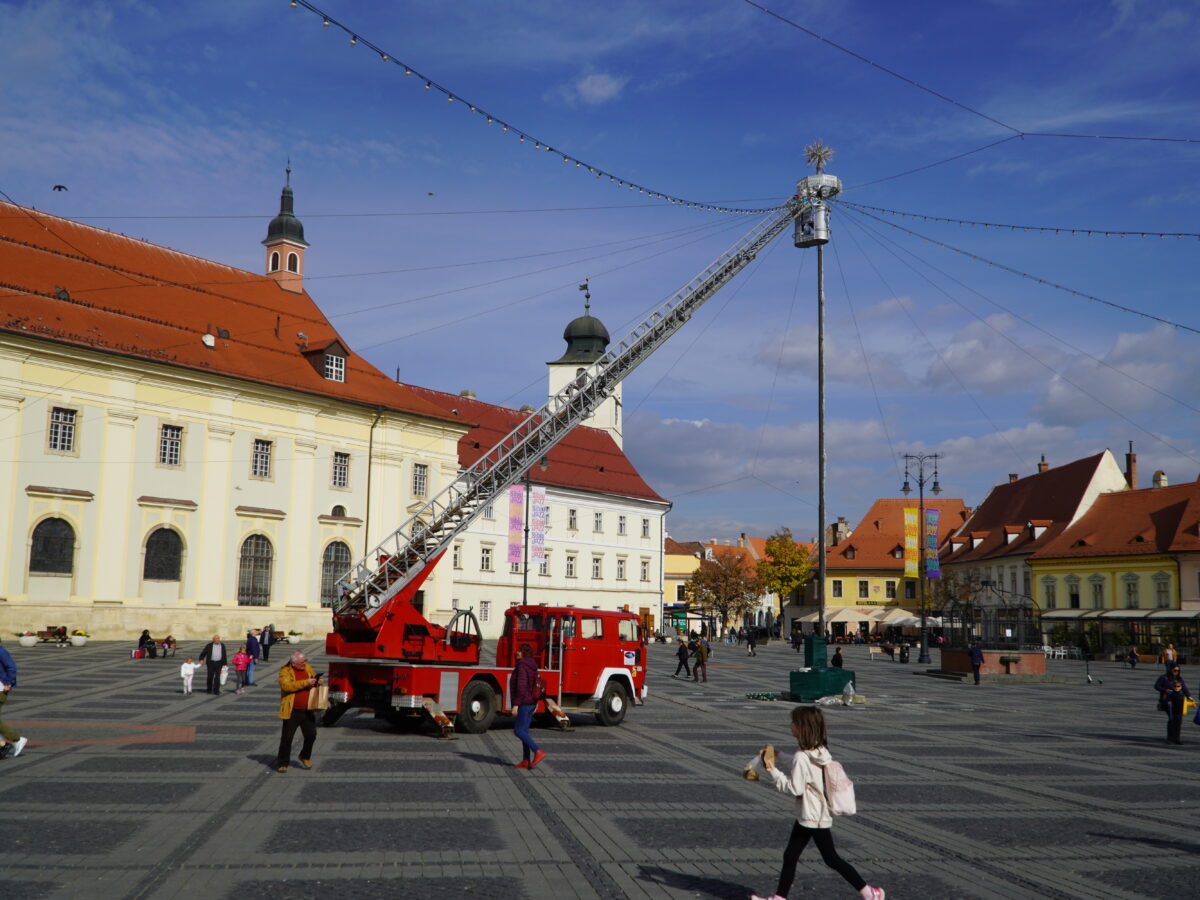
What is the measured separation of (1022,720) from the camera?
85.9 feet

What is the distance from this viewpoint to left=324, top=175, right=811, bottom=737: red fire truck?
→ 65.0 ft

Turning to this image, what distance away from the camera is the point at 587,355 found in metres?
87.5

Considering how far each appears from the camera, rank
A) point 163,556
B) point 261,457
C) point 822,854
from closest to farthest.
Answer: point 822,854 → point 163,556 → point 261,457

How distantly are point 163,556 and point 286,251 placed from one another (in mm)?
21942

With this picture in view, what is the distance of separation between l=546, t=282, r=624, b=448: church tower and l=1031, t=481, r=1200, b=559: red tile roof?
1346 inches

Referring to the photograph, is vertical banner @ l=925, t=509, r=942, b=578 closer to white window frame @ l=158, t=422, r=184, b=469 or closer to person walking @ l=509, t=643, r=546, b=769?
white window frame @ l=158, t=422, r=184, b=469

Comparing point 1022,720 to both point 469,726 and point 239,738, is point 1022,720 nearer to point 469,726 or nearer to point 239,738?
point 469,726

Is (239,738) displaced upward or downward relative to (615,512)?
downward

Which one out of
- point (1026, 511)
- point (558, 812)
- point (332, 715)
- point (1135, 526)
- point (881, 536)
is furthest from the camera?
point (881, 536)

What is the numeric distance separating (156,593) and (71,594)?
12.2 feet

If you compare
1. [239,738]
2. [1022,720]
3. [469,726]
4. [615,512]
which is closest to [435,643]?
[469,726]

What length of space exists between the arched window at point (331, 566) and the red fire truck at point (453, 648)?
2881 cm

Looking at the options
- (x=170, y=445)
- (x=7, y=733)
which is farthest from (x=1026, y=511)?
(x=7, y=733)

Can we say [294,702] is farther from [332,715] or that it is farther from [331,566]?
[331,566]
